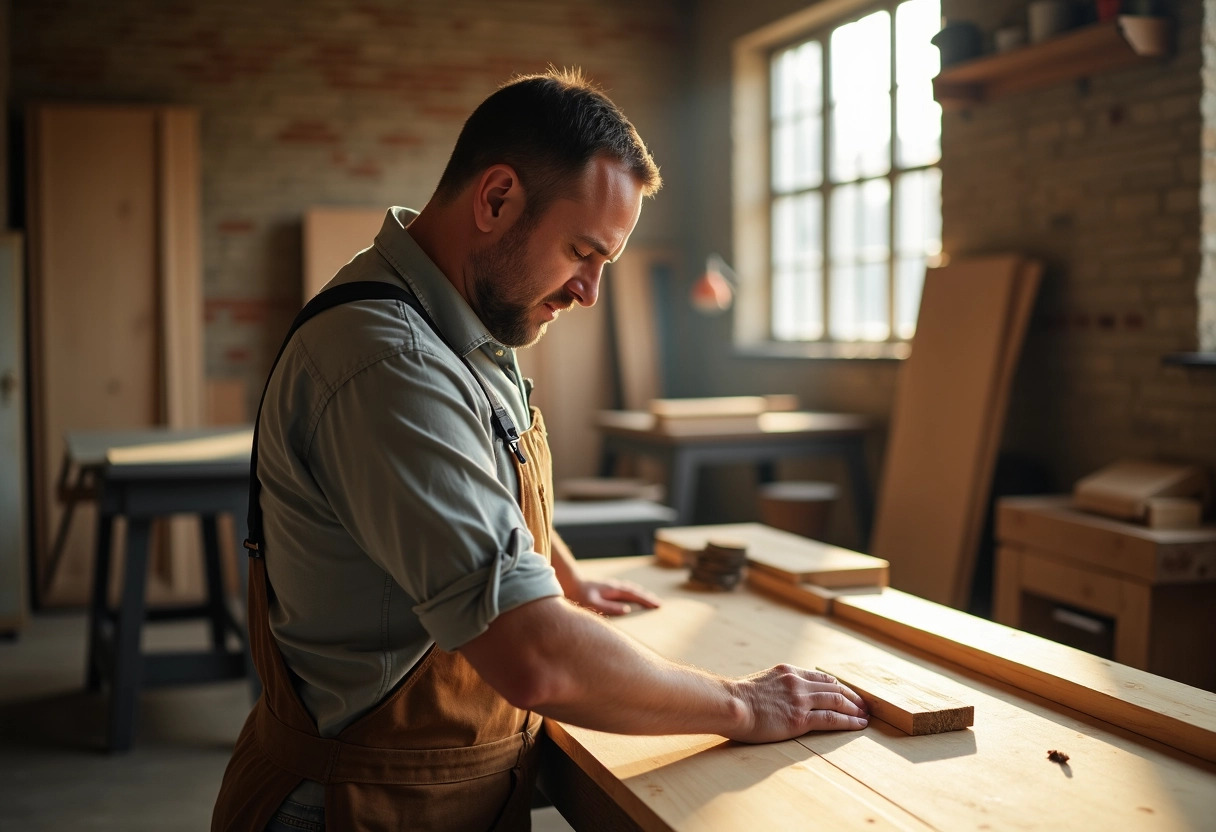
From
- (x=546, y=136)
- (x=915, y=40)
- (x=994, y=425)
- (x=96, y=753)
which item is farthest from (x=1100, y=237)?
(x=96, y=753)

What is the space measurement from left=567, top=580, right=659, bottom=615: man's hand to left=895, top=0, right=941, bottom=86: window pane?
410 cm

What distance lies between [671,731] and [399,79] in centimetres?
619

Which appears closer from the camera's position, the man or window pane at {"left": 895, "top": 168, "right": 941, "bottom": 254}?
the man

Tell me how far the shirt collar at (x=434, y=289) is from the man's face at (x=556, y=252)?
32mm

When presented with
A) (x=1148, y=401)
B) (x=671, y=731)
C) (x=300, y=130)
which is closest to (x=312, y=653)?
(x=671, y=731)

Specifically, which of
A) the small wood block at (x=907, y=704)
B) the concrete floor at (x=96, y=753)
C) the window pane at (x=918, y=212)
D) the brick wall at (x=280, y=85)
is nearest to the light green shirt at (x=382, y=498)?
the small wood block at (x=907, y=704)

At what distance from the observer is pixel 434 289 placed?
1.53 meters

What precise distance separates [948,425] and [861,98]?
225cm

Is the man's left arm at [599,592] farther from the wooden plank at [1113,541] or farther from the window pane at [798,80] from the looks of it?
the window pane at [798,80]

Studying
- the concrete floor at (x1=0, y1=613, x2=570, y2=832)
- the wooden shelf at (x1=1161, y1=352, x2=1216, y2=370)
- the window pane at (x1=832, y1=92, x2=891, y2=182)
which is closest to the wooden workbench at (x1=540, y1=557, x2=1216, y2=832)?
the concrete floor at (x1=0, y1=613, x2=570, y2=832)

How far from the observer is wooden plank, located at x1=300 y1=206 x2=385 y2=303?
6.51 metres

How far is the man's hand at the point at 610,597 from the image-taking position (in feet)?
6.72

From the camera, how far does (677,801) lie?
124cm

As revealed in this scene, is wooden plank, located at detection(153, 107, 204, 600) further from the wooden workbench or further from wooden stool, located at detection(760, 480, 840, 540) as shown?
the wooden workbench
